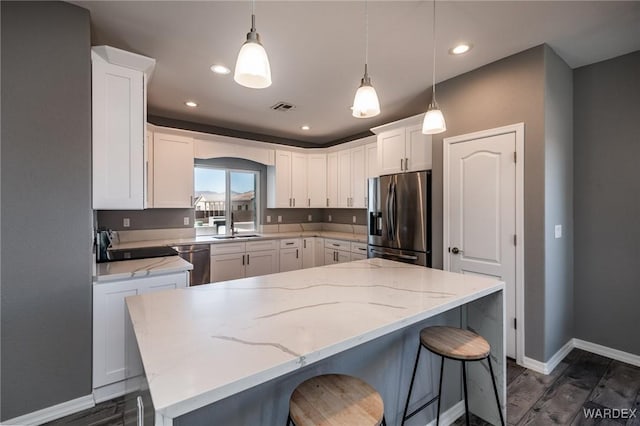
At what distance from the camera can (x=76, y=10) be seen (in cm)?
187

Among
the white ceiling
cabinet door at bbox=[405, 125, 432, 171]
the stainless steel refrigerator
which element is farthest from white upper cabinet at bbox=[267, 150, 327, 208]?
cabinet door at bbox=[405, 125, 432, 171]

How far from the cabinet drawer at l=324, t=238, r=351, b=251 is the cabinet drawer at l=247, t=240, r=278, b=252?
2.74 ft

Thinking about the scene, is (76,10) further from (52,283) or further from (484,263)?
(484,263)

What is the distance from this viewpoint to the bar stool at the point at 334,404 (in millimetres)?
986

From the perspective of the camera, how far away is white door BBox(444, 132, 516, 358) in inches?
99.4

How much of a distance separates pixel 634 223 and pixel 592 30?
5.35 feet

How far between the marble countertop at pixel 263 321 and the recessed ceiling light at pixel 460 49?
1833 mm

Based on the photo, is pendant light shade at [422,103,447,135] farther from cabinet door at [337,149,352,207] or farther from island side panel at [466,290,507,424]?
cabinet door at [337,149,352,207]

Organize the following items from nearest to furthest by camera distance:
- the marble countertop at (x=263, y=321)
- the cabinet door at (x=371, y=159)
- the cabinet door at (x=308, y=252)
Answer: the marble countertop at (x=263, y=321), the cabinet door at (x=371, y=159), the cabinet door at (x=308, y=252)

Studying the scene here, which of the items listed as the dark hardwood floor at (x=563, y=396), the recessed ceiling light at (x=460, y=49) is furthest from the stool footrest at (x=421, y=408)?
the recessed ceiling light at (x=460, y=49)

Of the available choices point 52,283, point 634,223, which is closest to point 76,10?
point 52,283

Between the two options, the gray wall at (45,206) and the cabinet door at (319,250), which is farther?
the cabinet door at (319,250)

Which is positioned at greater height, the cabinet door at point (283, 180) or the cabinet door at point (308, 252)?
the cabinet door at point (283, 180)

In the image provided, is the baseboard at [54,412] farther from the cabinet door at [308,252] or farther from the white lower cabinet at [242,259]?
the cabinet door at [308,252]
